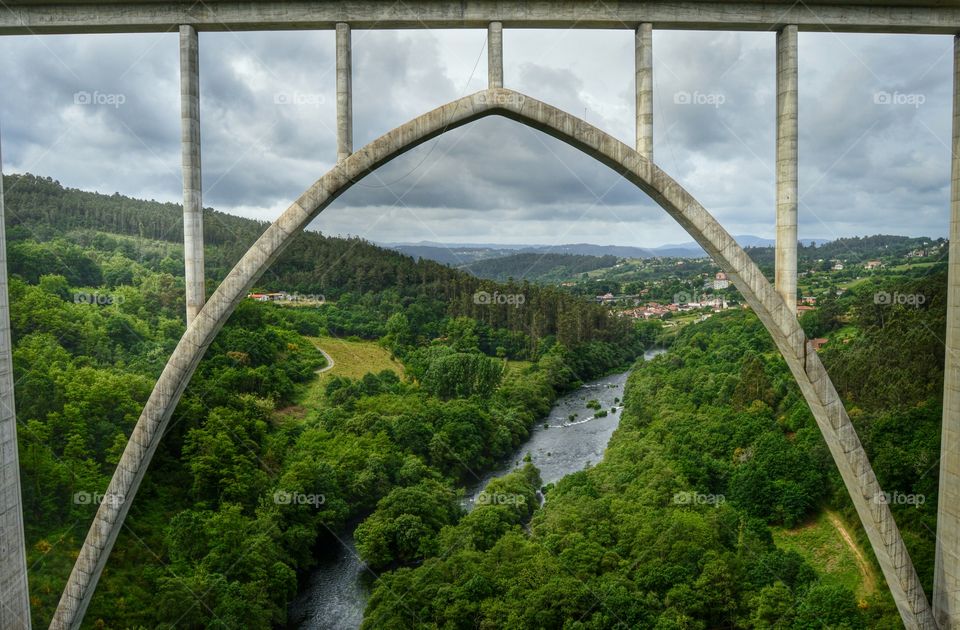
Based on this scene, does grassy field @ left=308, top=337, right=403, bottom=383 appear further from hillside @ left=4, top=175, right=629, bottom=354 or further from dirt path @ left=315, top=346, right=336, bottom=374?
hillside @ left=4, top=175, right=629, bottom=354

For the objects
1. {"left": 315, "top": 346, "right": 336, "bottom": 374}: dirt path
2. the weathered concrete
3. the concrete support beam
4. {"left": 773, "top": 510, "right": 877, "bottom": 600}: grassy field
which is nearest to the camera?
the weathered concrete

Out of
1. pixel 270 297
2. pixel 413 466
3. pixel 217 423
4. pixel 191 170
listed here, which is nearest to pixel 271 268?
pixel 270 297

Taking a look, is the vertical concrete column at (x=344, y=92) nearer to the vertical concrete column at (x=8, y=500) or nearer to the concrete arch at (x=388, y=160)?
the concrete arch at (x=388, y=160)

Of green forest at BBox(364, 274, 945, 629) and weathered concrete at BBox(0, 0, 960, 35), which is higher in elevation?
weathered concrete at BBox(0, 0, 960, 35)

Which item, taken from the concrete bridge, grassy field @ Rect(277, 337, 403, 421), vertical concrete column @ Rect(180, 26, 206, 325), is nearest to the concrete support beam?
the concrete bridge

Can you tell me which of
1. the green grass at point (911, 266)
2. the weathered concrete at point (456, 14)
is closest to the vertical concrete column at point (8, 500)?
the weathered concrete at point (456, 14)

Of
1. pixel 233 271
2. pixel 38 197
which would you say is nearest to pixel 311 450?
pixel 38 197
